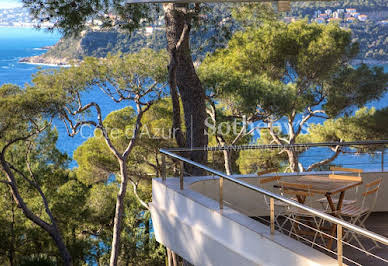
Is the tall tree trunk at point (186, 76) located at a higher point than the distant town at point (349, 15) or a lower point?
lower

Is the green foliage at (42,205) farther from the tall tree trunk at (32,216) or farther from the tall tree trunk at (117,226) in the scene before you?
the tall tree trunk at (117,226)

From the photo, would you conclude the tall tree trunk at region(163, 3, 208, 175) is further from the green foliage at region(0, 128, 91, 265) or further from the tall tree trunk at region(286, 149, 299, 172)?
the green foliage at region(0, 128, 91, 265)

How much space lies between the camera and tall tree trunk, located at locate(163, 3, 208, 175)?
24.9 feet

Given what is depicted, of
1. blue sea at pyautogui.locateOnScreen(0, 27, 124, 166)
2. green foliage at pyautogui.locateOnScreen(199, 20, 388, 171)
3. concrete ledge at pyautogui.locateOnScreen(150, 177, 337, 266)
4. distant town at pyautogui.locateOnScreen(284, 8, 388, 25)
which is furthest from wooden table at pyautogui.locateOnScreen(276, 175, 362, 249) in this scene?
blue sea at pyautogui.locateOnScreen(0, 27, 124, 166)

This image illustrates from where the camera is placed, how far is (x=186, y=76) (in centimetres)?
759

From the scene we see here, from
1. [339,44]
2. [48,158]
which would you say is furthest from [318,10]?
[48,158]

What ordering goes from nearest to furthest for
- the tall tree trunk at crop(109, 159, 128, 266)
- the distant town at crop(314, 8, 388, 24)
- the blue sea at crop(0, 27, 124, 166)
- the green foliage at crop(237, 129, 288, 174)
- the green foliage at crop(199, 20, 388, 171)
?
the tall tree trunk at crop(109, 159, 128, 266) → the green foliage at crop(199, 20, 388, 171) → the green foliage at crop(237, 129, 288, 174) → the distant town at crop(314, 8, 388, 24) → the blue sea at crop(0, 27, 124, 166)

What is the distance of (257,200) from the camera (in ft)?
18.0

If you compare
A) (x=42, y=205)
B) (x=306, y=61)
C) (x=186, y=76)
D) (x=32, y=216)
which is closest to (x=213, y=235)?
(x=186, y=76)

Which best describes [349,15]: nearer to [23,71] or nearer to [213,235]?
[213,235]

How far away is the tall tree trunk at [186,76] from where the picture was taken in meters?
7.58

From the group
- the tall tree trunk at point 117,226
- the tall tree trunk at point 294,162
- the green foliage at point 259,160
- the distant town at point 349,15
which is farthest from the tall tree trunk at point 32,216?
the distant town at point 349,15

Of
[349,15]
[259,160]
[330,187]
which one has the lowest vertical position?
[259,160]

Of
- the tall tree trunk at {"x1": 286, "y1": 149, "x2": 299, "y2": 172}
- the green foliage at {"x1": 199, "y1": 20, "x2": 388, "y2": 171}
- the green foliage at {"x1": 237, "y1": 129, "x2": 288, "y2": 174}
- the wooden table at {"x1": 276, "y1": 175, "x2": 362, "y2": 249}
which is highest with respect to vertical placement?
the green foliage at {"x1": 199, "y1": 20, "x2": 388, "y2": 171}
